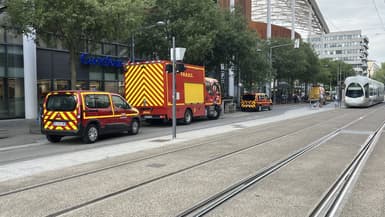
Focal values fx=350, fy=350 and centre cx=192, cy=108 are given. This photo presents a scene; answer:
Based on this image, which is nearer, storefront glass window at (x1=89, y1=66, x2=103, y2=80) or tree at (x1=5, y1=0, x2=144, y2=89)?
tree at (x1=5, y1=0, x2=144, y2=89)

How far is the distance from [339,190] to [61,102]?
32.3 ft

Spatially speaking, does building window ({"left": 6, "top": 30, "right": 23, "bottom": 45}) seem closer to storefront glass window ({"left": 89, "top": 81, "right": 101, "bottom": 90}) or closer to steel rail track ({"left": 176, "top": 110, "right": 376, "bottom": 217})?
storefront glass window ({"left": 89, "top": 81, "right": 101, "bottom": 90})

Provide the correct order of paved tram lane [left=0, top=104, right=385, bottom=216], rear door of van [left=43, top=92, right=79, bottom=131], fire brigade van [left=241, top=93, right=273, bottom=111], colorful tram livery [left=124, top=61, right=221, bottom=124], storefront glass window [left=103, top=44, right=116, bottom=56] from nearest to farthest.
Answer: paved tram lane [left=0, top=104, right=385, bottom=216] → rear door of van [left=43, top=92, right=79, bottom=131] → colorful tram livery [left=124, top=61, right=221, bottom=124] → storefront glass window [left=103, top=44, right=116, bottom=56] → fire brigade van [left=241, top=93, right=273, bottom=111]

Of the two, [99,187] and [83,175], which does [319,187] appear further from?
[83,175]

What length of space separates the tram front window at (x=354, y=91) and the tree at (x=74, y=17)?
1172 inches

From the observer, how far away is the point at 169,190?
603cm

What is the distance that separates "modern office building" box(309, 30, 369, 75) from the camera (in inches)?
5443

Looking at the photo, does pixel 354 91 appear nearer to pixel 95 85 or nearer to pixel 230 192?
pixel 95 85

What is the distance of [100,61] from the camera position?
1050 inches

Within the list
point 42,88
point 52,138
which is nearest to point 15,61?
point 42,88

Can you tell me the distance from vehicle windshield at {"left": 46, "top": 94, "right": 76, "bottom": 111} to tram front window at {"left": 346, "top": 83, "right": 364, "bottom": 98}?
3404 cm

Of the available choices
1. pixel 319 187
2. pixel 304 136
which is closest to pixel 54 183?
pixel 319 187

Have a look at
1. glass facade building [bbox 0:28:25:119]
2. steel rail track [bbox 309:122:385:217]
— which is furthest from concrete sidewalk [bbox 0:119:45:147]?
steel rail track [bbox 309:122:385:217]

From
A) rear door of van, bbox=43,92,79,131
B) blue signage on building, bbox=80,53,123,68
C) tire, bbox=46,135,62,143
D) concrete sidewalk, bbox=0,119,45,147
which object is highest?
blue signage on building, bbox=80,53,123,68
